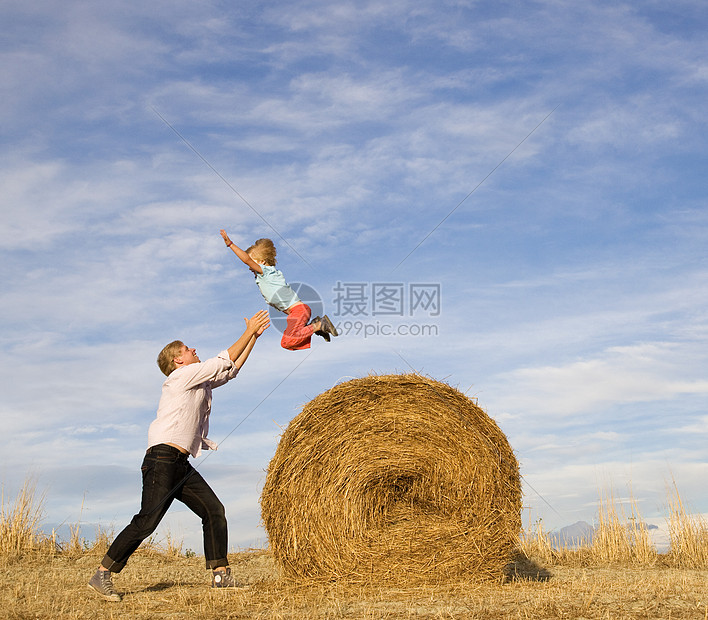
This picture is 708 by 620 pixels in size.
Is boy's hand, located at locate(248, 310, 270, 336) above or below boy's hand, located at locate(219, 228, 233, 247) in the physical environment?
below

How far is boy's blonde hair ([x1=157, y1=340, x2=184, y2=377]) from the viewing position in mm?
6586

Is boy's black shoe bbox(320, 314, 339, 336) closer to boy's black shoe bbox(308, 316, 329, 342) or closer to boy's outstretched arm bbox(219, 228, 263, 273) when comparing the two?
boy's black shoe bbox(308, 316, 329, 342)

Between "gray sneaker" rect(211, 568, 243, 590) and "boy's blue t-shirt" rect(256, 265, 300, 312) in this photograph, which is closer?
"gray sneaker" rect(211, 568, 243, 590)

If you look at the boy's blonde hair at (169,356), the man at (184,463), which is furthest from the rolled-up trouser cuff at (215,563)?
the boy's blonde hair at (169,356)

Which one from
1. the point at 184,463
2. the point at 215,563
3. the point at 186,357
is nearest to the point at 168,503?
the point at 184,463

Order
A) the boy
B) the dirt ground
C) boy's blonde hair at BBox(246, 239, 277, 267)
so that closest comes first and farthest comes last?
1. the dirt ground
2. the boy
3. boy's blonde hair at BBox(246, 239, 277, 267)

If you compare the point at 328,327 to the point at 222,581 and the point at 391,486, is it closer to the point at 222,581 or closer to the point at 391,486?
the point at 391,486

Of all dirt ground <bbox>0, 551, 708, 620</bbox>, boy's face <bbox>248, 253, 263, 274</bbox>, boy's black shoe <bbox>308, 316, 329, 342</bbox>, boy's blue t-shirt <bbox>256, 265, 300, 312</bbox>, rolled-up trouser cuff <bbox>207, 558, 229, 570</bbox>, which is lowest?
dirt ground <bbox>0, 551, 708, 620</bbox>

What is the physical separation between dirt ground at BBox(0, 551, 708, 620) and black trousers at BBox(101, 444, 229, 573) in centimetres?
38

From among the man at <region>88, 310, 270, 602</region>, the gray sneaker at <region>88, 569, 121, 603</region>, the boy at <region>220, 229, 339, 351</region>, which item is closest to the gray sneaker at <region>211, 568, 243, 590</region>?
the man at <region>88, 310, 270, 602</region>

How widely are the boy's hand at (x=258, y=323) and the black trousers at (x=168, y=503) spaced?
125cm

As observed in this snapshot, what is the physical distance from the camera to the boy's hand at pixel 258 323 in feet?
21.0

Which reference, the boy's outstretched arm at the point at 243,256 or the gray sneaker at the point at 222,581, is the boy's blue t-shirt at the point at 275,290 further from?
the gray sneaker at the point at 222,581

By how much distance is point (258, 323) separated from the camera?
6.41 meters
